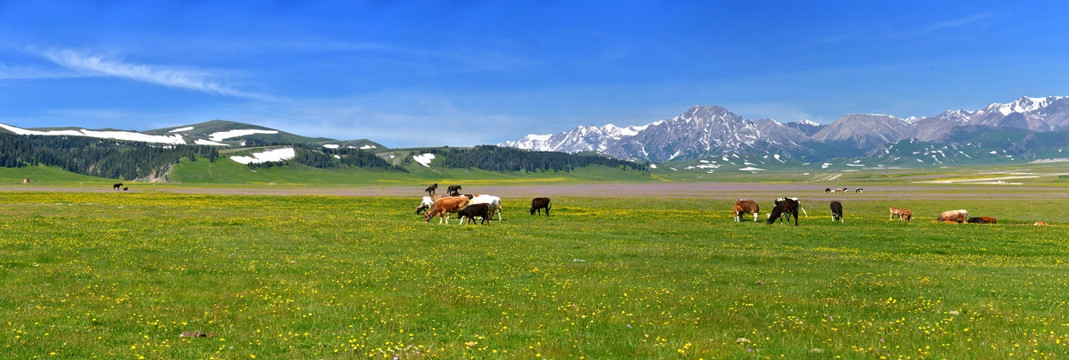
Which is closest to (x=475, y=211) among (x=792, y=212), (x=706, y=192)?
(x=792, y=212)

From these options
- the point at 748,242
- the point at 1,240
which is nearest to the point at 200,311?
the point at 1,240

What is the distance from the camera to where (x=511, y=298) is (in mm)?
15984

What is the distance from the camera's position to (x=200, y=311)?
547 inches

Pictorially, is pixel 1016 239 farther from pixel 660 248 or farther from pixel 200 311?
pixel 200 311

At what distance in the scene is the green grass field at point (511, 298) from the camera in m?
11.2

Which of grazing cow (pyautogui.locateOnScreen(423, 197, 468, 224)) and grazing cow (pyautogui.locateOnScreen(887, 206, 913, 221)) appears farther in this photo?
grazing cow (pyautogui.locateOnScreen(887, 206, 913, 221))

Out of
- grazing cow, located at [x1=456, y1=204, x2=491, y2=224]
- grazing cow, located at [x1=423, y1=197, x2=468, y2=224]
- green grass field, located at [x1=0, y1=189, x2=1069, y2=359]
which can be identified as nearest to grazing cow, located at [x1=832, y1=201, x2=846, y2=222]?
green grass field, located at [x1=0, y1=189, x2=1069, y2=359]

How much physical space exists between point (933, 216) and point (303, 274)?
204ft

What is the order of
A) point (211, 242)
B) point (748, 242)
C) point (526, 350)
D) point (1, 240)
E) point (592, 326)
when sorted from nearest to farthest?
point (526, 350)
point (592, 326)
point (1, 240)
point (211, 242)
point (748, 242)

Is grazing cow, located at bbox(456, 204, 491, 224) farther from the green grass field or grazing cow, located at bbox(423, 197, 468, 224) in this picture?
the green grass field

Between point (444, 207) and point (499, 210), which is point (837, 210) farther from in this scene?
point (444, 207)

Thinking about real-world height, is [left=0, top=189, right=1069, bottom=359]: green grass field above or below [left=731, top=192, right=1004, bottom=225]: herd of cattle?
below

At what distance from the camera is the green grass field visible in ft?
36.9

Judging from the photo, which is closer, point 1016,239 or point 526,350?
point 526,350
